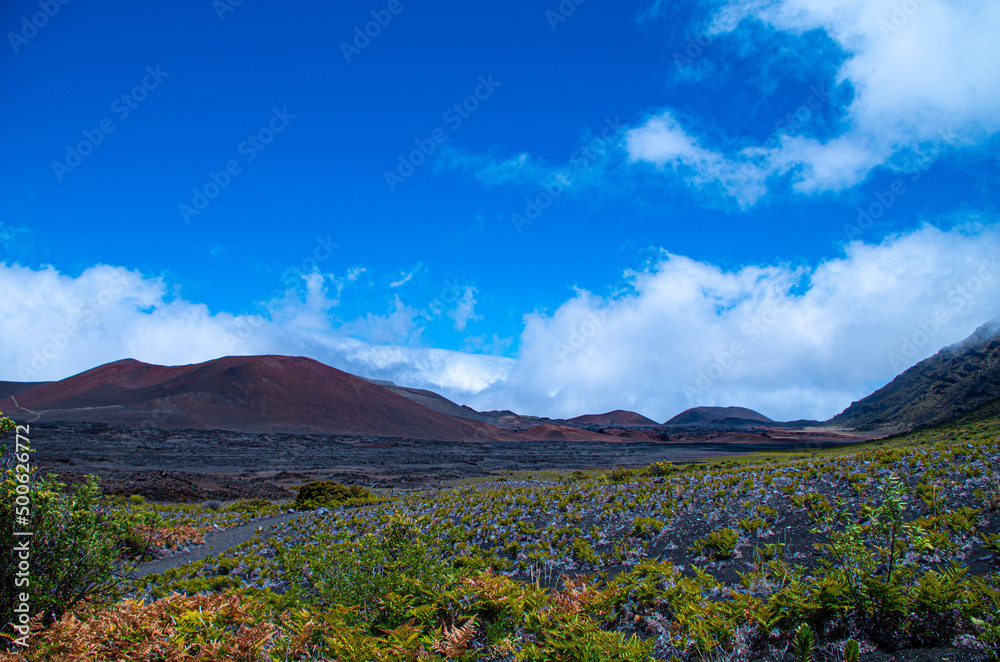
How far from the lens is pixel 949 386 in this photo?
93062mm

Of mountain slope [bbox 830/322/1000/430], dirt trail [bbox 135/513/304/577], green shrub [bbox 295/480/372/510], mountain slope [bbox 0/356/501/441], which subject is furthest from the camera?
mountain slope [bbox 0/356/501/441]

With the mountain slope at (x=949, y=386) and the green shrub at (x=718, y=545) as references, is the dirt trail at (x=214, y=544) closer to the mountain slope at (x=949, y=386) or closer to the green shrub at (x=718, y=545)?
the green shrub at (x=718, y=545)

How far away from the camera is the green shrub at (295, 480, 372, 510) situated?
21.5m

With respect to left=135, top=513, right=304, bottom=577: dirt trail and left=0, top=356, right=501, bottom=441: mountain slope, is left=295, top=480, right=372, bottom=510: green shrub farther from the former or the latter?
left=0, top=356, right=501, bottom=441: mountain slope

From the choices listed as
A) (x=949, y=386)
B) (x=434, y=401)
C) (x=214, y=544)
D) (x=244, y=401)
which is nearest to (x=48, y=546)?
(x=214, y=544)

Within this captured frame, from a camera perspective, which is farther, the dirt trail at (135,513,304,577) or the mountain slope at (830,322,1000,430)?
the mountain slope at (830,322,1000,430)

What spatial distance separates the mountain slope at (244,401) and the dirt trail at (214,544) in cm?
7510

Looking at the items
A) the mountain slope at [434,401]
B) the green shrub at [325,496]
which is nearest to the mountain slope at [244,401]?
the mountain slope at [434,401]

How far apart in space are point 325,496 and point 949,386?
381ft

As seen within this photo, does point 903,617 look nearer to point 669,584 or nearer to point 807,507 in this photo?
point 669,584

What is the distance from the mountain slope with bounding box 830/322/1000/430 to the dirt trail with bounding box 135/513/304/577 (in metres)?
69.2

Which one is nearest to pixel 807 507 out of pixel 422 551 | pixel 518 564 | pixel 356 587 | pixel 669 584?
pixel 669 584

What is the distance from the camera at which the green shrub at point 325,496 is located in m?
21.5

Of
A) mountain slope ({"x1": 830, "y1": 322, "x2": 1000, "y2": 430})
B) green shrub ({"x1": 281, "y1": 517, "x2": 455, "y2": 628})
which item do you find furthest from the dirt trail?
mountain slope ({"x1": 830, "y1": 322, "x2": 1000, "y2": 430})
